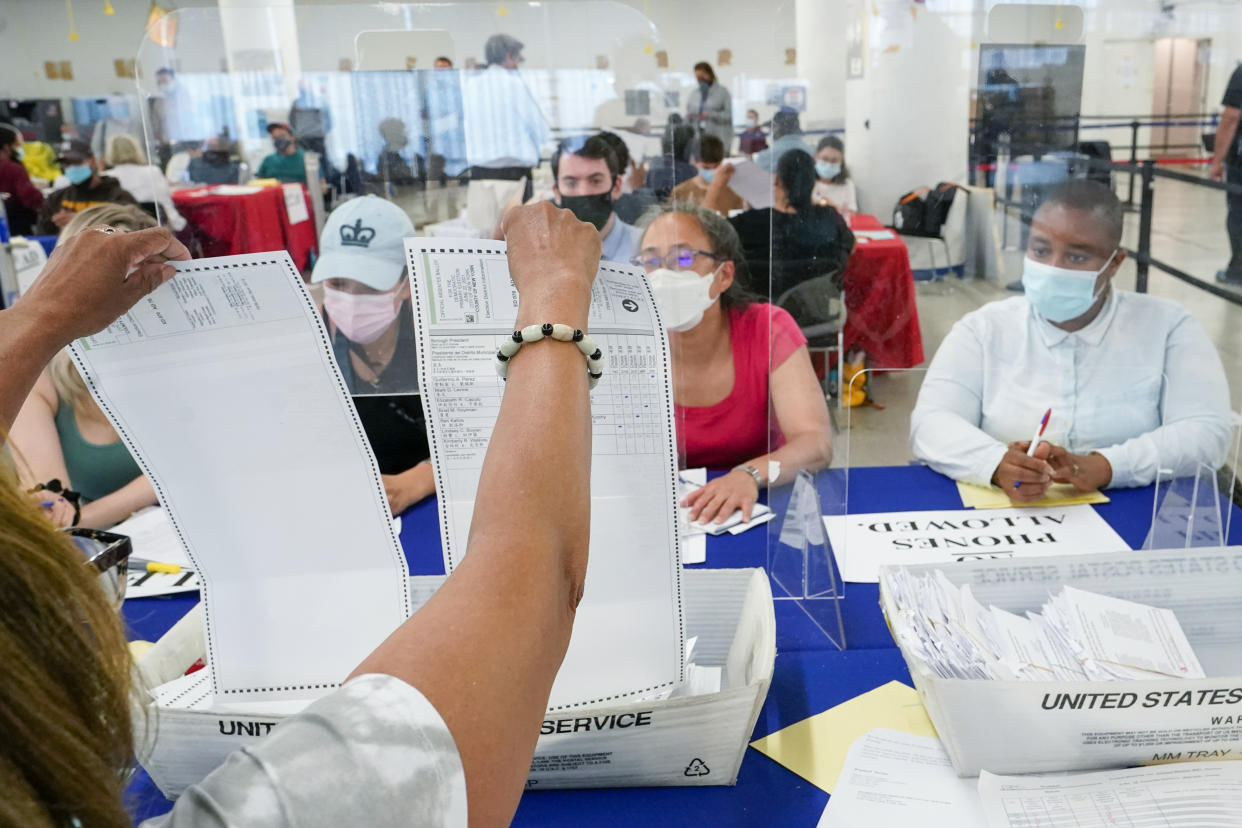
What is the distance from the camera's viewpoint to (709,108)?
5.61 meters

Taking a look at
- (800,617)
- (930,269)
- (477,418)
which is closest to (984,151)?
(930,269)

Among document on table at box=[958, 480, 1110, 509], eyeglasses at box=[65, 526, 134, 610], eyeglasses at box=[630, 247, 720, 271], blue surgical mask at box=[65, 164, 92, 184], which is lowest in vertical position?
document on table at box=[958, 480, 1110, 509]

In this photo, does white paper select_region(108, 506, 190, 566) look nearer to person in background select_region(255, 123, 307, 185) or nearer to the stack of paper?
person in background select_region(255, 123, 307, 185)

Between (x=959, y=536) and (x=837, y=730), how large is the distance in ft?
1.66

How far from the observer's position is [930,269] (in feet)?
4.74

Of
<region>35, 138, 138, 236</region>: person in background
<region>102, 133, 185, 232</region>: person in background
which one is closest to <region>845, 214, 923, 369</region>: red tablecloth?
<region>35, 138, 138, 236</region>: person in background

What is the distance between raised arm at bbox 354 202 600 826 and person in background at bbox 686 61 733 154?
375 centimetres

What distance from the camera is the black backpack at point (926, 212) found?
160 cm

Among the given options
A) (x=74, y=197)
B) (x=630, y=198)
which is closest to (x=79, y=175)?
(x=74, y=197)

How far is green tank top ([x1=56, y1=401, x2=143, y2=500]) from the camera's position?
1.85 meters

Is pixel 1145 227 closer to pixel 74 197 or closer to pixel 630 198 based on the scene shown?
pixel 630 198

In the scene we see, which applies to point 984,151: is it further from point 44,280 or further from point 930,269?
point 44,280

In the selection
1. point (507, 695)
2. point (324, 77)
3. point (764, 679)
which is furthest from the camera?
point (324, 77)

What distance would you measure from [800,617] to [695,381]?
0.61 metres
